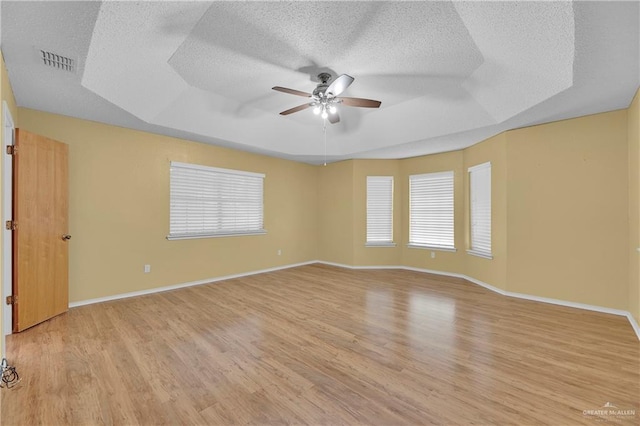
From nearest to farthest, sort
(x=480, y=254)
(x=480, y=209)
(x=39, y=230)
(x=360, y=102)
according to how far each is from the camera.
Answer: (x=360, y=102)
(x=39, y=230)
(x=480, y=254)
(x=480, y=209)

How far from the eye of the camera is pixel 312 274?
570cm

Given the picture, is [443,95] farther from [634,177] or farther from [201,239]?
[201,239]

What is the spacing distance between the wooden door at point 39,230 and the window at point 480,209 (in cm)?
621

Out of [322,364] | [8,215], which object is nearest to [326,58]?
[322,364]

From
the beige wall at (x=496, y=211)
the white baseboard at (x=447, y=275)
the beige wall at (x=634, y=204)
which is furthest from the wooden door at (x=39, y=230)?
the beige wall at (x=634, y=204)

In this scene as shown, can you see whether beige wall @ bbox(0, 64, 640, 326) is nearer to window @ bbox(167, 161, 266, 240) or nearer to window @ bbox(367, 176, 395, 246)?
window @ bbox(167, 161, 266, 240)

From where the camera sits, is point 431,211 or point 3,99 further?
point 431,211

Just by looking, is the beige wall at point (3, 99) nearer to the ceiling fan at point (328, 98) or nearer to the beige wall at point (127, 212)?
the beige wall at point (127, 212)

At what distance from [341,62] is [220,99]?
1.94 m

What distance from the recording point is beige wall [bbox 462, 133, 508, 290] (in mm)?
4195

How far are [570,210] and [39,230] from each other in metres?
6.70

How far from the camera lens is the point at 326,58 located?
9.11 ft

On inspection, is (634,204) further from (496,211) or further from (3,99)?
(3,99)

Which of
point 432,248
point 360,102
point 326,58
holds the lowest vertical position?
point 432,248
